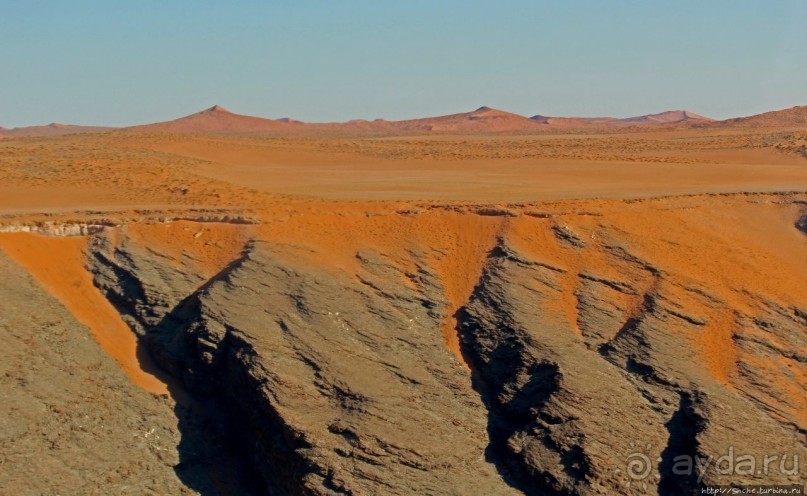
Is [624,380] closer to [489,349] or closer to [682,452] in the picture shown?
[682,452]

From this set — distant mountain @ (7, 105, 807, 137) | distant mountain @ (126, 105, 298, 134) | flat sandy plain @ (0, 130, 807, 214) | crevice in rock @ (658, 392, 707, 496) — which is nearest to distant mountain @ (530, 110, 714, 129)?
distant mountain @ (7, 105, 807, 137)

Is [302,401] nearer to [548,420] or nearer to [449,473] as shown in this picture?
[449,473]

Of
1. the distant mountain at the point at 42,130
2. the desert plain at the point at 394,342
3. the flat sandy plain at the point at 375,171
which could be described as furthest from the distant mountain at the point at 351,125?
the desert plain at the point at 394,342

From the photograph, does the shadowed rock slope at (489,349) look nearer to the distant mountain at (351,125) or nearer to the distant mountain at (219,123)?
the distant mountain at (351,125)

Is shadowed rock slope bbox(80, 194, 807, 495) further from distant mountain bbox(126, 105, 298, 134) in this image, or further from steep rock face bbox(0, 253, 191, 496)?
distant mountain bbox(126, 105, 298, 134)

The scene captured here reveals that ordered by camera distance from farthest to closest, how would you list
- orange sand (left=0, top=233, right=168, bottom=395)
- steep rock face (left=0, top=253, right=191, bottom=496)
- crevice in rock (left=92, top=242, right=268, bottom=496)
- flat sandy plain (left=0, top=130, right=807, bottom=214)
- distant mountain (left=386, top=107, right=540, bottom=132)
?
distant mountain (left=386, top=107, right=540, bottom=132) < flat sandy plain (left=0, top=130, right=807, bottom=214) < orange sand (left=0, top=233, right=168, bottom=395) < crevice in rock (left=92, top=242, right=268, bottom=496) < steep rock face (left=0, top=253, right=191, bottom=496)

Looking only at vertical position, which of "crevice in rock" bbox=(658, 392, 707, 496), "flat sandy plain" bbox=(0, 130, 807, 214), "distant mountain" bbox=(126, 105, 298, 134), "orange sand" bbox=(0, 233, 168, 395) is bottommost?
"crevice in rock" bbox=(658, 392, 707, 496)
